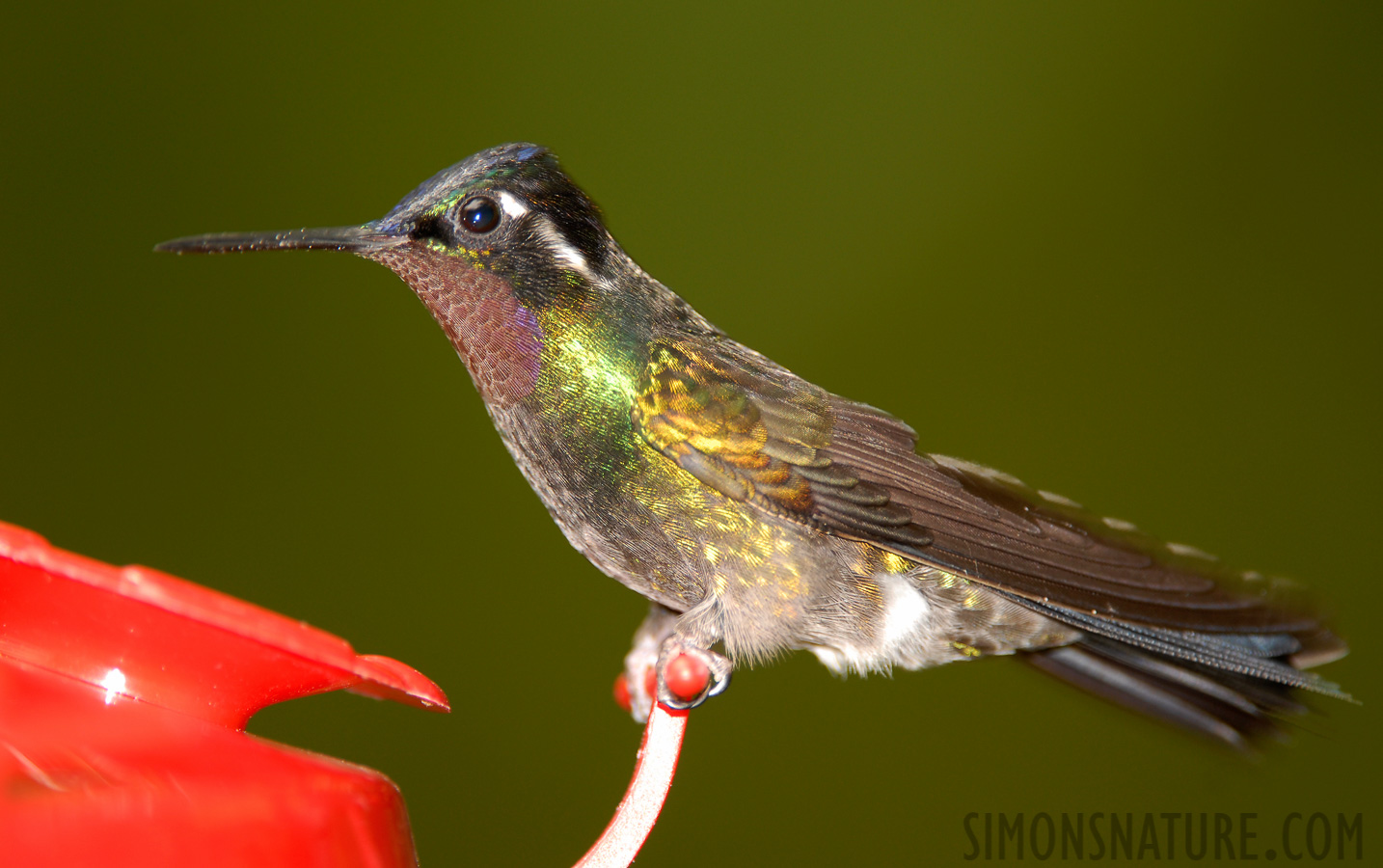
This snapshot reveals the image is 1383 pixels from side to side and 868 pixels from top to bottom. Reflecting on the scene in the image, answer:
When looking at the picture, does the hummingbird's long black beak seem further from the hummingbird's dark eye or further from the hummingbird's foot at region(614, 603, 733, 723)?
the hummingbird's foot at region(614, 603, 733, 723)

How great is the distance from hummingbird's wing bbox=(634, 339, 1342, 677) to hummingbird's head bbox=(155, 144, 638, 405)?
15 cm

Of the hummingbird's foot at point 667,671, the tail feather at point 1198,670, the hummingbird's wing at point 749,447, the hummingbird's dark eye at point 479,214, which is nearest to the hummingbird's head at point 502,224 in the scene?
the hummingbird's dark eye at point 479,214

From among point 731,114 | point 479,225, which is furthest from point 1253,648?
point 731,114

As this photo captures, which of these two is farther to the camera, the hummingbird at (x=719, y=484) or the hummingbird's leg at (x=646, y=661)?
the hummingbird's leg at (x=646, y=661)

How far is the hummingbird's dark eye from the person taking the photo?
3.82ft

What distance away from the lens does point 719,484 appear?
121cm

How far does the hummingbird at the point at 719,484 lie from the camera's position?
118 cm

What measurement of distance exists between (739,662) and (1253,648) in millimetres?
694

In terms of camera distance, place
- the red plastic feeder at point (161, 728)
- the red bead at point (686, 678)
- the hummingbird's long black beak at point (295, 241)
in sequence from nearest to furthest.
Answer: the red plastic feeder at point (161, 728) → the red bead at point (686, 678) → the hummingbird's long black beak at point (295, 241)

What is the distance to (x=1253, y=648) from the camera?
4.39 feet

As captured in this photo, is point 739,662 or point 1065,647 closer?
point 739,662

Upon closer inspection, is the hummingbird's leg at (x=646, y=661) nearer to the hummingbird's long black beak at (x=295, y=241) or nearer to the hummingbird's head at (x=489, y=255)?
the hummingbird's head at (x=489, y=255)

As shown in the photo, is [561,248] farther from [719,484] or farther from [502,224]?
[719,484]

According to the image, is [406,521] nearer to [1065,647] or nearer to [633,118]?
[633,118]
